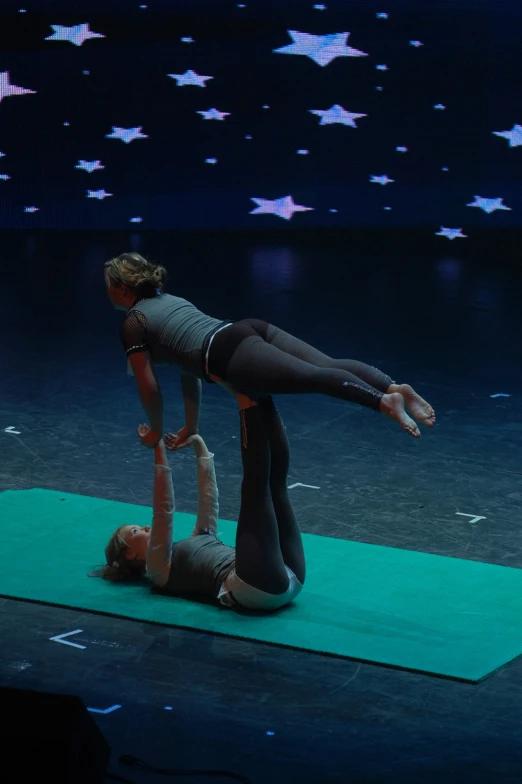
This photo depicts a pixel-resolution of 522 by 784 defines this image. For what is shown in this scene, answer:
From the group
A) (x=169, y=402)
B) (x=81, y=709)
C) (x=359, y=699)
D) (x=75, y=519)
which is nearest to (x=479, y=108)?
(x=169, y=402)

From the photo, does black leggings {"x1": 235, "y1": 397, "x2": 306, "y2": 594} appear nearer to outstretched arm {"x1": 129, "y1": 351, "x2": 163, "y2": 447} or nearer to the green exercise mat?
the green exercise mat

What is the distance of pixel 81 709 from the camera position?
2.21 metres

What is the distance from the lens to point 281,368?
3615mm

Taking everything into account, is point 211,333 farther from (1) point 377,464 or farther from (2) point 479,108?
(2) point 479,108

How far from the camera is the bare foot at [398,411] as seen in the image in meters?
3.40

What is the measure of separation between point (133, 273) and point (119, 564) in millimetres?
953

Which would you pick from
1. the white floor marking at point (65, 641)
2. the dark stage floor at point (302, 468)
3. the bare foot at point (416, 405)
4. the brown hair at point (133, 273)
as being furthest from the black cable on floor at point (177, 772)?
the brown hair at point (133, 273)

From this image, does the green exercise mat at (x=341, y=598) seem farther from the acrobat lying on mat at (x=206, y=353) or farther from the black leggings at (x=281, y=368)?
the black leggings at (x=281, y=368)

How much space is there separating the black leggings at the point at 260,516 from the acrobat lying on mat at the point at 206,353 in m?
0.12

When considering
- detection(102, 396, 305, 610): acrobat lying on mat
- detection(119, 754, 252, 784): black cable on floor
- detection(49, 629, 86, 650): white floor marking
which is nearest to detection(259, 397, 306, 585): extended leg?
detection(102, 396, 305, 610): acrobat lying on mat

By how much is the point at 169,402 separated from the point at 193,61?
6016 millimetres

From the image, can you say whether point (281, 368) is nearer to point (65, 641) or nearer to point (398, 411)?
point (398, 411)

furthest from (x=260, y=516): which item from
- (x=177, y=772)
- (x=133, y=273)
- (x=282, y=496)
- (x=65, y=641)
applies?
(x=177, y=772)

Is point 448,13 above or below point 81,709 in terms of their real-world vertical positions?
below
